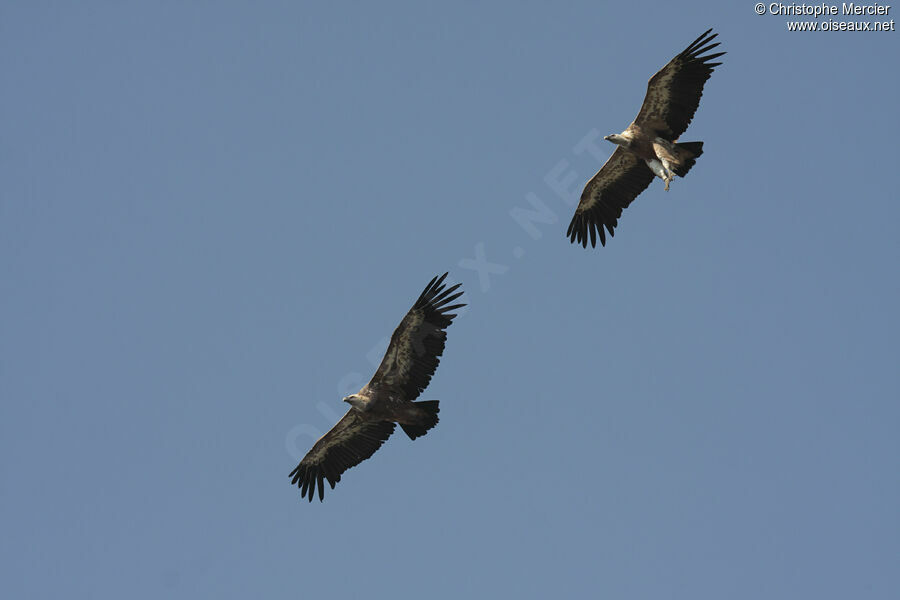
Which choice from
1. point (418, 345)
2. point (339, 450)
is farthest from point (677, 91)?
point (339, 450)

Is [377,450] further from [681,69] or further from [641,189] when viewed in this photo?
[681,69]

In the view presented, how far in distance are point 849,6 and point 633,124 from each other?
5895 mm

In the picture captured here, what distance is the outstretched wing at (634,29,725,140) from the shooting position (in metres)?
23.2

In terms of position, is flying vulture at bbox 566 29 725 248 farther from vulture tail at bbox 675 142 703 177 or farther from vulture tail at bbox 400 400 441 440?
vulture tail at bbox 400 400 441 440

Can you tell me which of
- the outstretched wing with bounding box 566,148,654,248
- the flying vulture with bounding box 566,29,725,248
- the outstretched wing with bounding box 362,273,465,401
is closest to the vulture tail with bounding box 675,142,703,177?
the flying vulture with bounding box 566,29,725,248

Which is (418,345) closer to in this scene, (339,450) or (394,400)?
(394,400)

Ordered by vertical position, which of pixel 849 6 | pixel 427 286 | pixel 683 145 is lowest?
pixel 427 286

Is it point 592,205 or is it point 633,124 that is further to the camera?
point 592,205

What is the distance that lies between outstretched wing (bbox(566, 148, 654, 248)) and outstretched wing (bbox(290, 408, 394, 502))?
6.87m

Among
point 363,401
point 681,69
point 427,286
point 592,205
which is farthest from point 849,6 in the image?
point 363,401

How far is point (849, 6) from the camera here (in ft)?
82.0

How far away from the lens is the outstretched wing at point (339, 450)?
22.8 meters

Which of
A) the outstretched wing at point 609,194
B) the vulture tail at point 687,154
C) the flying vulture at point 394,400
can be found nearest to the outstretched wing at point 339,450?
the flying vulture at point 394,400

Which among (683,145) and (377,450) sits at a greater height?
(683,145)
